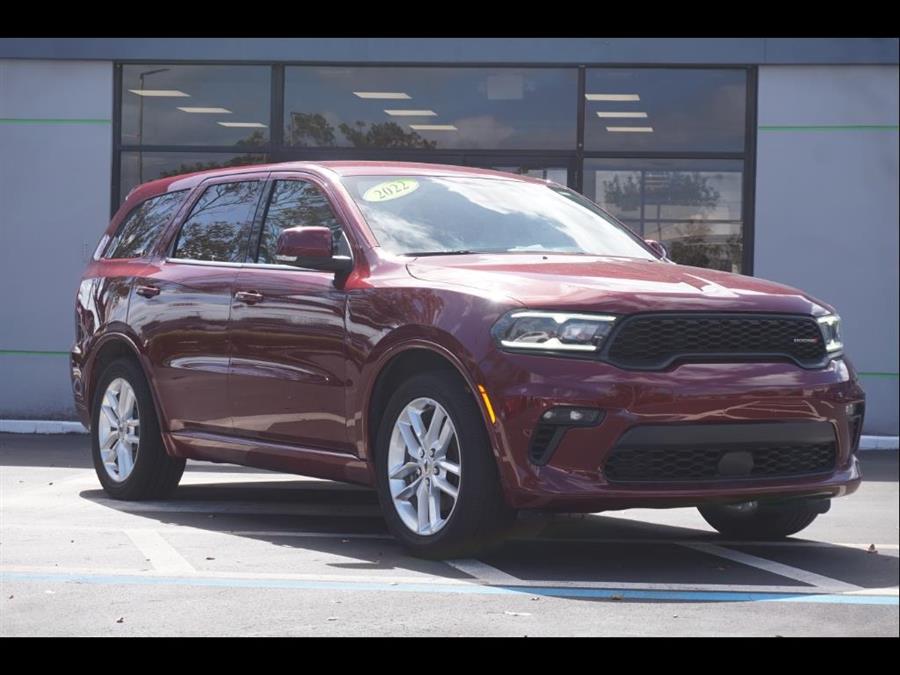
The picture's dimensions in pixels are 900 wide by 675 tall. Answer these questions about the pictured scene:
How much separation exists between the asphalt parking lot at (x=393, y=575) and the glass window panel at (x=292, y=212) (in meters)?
1.42

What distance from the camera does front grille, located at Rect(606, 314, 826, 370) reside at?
21.8 feet

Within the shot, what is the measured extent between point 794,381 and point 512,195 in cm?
208

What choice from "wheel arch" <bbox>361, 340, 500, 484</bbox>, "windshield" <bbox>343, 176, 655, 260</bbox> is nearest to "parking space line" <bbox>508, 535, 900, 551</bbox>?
"wheel arch" <bbox>361, 340, 500, 484</bbox>

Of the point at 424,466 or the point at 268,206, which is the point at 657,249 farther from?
the point at 424,466

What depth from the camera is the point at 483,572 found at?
683 cm

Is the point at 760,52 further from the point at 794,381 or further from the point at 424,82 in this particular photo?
the point at 794,381

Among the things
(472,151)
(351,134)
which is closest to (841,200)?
(472,151)

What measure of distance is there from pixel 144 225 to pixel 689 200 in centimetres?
709

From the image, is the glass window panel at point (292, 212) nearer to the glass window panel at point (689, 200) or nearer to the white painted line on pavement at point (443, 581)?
the white painted line on pavement at point (443, 581)

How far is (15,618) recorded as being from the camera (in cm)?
578

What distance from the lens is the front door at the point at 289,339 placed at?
25.3 ft

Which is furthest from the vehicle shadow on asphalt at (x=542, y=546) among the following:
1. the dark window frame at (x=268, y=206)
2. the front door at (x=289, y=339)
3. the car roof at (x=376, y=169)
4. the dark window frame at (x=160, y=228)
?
the car roof at (x=376, y=169)
